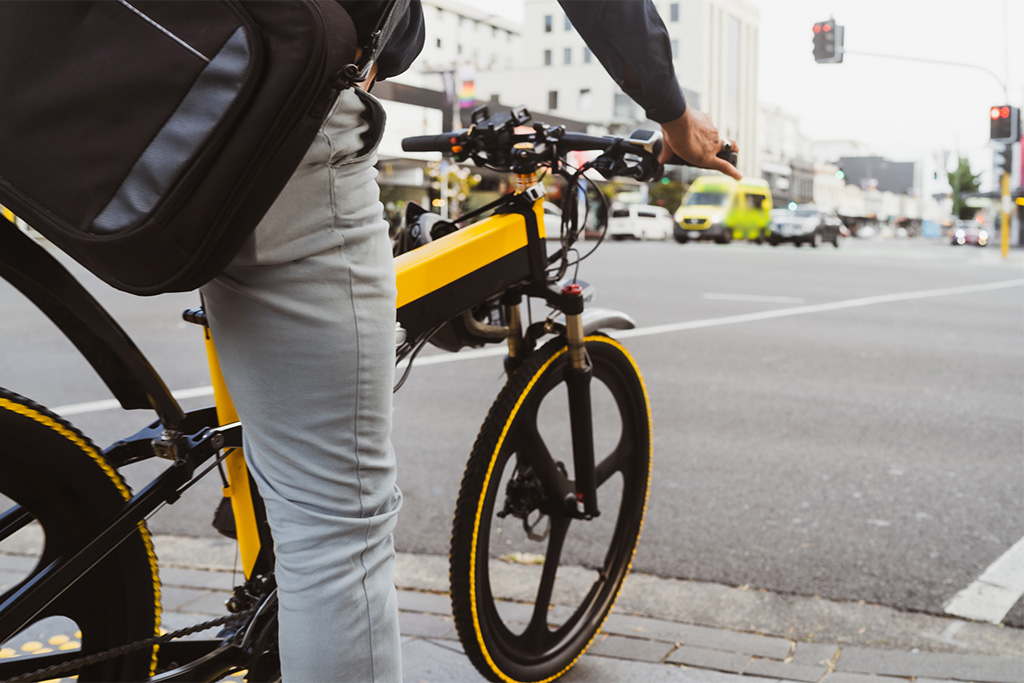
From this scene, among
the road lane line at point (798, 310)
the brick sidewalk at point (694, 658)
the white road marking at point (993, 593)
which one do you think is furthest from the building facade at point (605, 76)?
the brick sidewalk at point (694, 658)

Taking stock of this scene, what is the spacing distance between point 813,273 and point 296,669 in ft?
53.7

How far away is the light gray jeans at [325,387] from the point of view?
1.12 m

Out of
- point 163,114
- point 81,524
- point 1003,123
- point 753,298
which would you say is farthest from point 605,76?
point 163,114

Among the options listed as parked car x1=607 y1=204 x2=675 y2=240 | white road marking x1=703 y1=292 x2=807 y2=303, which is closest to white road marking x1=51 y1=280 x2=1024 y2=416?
white road marking x1=703 y1=292 x2=807 y2=303

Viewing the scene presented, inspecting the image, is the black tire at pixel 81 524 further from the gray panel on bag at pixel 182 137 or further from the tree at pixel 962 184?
the tree at pixel 962 184

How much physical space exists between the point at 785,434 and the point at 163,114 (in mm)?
4310

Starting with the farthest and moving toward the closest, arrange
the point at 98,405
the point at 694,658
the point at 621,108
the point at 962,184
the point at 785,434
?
the point at 962,184
the point at 621,108
the point at 98,405
the point at 785,434
the point at 694,658

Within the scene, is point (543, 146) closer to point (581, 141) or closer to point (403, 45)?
point (581, 141)

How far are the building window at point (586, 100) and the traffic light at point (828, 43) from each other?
49.1 m

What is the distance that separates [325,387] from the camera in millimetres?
1166

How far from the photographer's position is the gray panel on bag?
97 cm

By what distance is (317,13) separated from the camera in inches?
38.8

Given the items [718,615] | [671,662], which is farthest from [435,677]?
[718,615]

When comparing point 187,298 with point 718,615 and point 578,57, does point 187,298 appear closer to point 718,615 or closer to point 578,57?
point 718,615
